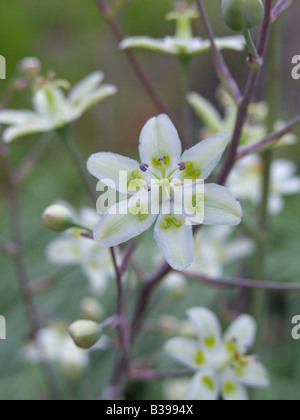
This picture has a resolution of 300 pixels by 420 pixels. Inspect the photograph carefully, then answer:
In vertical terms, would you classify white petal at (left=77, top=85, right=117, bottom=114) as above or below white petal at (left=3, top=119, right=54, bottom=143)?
above

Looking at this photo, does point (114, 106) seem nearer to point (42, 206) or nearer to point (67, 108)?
point (42, 206)

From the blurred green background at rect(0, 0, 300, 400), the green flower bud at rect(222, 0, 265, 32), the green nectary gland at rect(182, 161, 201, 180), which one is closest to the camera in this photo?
the green flower bud at rect(222, 0, 265, 32)

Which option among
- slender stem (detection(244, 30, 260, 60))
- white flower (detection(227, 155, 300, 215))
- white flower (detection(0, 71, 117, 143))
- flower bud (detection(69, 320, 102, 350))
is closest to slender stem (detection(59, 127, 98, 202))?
white flower (detection(0, 71, 117, 143))

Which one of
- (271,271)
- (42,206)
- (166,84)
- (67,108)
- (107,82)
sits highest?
(166,84)

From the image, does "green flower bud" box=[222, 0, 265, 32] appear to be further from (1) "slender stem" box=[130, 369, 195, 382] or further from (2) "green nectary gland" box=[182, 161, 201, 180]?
(1) "slender stem" box=[130, 369, 195, 382]

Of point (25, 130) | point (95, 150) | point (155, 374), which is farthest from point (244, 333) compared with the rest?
point (95, 150)

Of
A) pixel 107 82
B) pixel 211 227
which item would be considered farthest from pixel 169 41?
pixel 107 82
